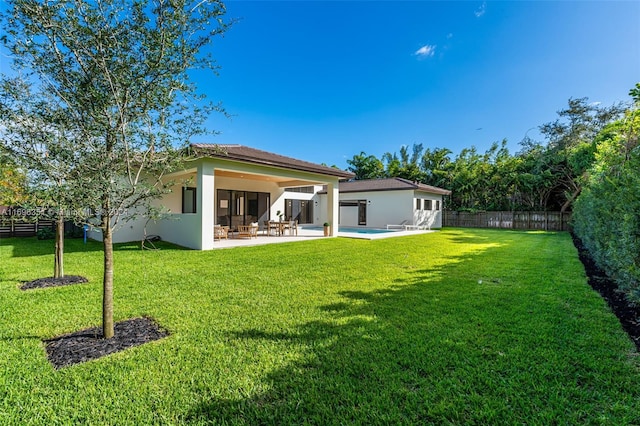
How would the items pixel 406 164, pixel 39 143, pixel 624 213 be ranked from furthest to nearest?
pixel 406 164 < pixel 624 213 < pixel 39 143

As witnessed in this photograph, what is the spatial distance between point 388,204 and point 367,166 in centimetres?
1753

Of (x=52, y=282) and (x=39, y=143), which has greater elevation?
(x=39, y=143)

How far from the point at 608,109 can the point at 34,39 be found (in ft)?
114

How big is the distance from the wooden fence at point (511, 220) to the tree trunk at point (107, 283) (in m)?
27.5

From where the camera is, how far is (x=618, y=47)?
1088 centimetres

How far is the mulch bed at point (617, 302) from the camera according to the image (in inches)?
152

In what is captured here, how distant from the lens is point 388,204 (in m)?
22.2

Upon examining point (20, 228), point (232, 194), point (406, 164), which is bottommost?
point (20, 228)

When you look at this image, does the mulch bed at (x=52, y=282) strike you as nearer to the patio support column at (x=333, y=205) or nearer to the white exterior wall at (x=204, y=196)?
the white exterior wall at (x=204, y=196)

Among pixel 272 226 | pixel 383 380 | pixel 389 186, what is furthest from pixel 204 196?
pixel 389 186

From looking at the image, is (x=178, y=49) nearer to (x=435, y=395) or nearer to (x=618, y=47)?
(x=435, y=395)

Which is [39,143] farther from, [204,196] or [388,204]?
[388,204]

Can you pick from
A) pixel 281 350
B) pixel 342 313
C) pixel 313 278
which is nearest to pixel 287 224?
pixel 313 278

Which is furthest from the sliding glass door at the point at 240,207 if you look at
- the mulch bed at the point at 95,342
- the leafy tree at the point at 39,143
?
the mulch bed at the point at 95,342
